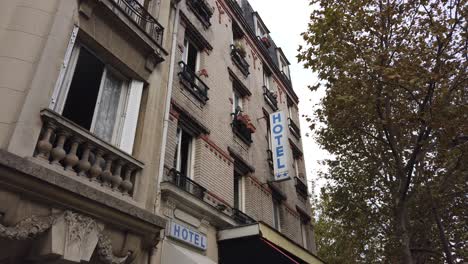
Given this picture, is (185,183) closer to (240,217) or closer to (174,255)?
(174,255)

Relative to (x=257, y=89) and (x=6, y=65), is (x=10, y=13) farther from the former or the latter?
(x=257, y=89)

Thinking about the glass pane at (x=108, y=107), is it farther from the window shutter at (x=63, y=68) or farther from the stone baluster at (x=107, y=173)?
the window shutter at (x=63, y=68)

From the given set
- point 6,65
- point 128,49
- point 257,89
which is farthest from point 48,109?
point 257,89

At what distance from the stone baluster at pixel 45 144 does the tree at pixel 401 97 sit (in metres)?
7.90

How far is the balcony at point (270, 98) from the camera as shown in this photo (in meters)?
16.0

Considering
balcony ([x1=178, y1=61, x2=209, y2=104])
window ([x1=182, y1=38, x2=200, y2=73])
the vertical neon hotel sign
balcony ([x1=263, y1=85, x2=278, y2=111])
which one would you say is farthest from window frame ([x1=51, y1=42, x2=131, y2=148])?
balcony ([x1=263, y1=85, x2=278, y2=111])

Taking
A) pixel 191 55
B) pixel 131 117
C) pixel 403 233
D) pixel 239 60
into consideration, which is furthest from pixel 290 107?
pixel 131 117

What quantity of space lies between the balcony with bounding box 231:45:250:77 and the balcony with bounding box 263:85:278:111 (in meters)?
1.70

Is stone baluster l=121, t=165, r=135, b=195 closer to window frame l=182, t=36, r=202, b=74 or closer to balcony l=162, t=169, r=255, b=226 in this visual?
balcony l=162, t=169, r=255, b=226

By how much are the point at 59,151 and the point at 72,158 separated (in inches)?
9.3

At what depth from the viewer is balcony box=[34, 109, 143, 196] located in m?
Result: 5.00

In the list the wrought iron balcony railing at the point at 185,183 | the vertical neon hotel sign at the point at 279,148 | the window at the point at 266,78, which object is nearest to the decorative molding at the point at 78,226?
the wrought iron balcony railing at the point at 185,183

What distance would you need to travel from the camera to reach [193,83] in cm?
1010

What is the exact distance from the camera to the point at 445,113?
32.8ft
